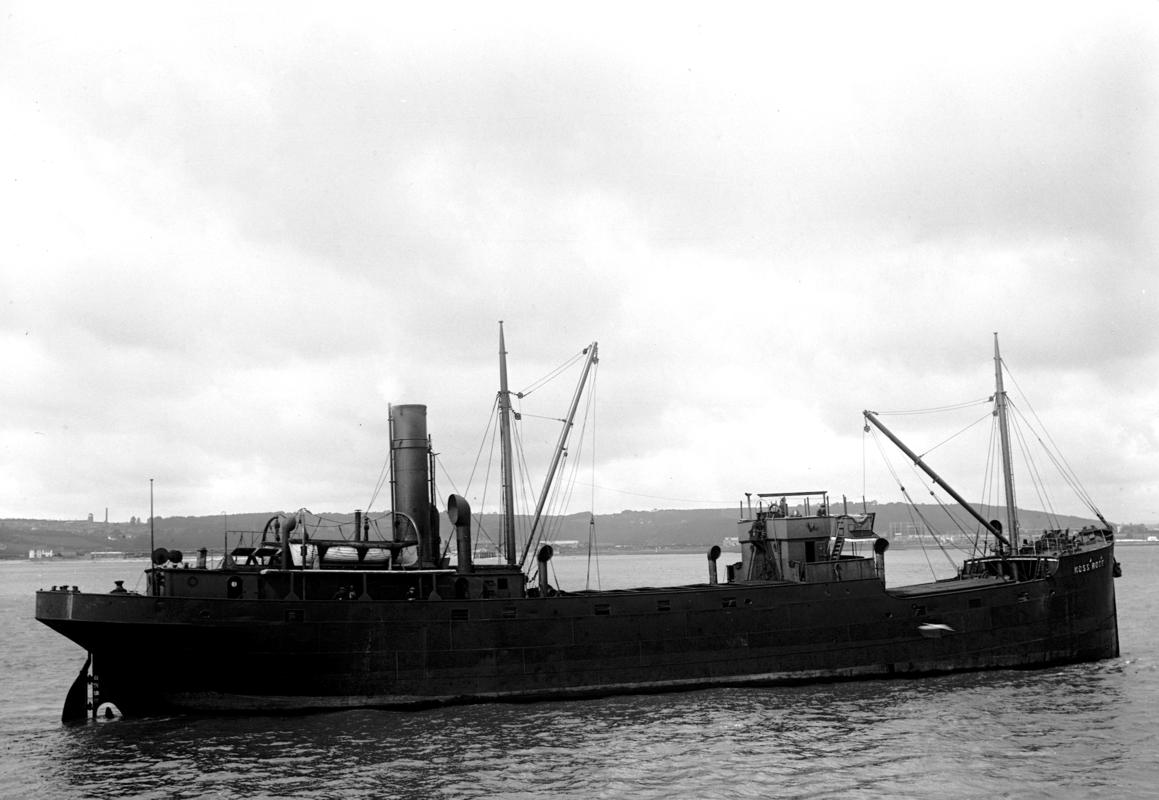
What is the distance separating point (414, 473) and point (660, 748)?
1174 cm

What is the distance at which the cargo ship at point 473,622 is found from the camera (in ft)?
86.9

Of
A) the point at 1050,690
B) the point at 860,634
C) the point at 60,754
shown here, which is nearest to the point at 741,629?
the point at 860,634

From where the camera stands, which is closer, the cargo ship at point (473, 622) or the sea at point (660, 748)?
the sea at point (660, 748)

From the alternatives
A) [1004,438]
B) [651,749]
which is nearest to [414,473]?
[651,749]

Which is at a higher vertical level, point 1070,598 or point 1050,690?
point 1070,598

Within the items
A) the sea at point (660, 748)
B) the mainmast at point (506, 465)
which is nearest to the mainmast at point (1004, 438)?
the sea at point (660, 748)

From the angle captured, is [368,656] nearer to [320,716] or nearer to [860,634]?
[320,716]

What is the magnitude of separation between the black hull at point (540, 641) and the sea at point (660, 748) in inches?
25.9

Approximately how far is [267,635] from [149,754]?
434 centimetres

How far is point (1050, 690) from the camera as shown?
29422 mm

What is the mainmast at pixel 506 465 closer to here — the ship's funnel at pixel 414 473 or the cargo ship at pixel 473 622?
the cargo ship at pixel 473 622

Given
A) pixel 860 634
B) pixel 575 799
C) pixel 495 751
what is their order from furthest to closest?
pixel 860 634, pixel 495 751, pixel 575 799

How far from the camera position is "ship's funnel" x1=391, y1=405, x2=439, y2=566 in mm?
29719

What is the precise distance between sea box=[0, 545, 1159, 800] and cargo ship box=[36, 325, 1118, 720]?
712 millimetres
